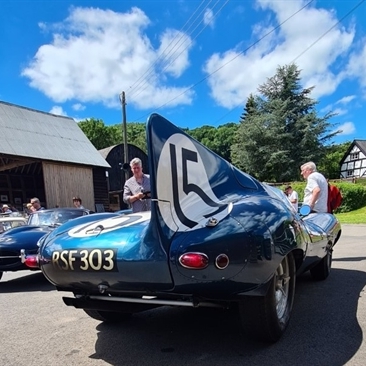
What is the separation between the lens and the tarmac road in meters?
Result: 2.71

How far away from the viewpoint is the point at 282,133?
1641 inches

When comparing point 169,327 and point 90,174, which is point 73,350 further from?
point 90,174

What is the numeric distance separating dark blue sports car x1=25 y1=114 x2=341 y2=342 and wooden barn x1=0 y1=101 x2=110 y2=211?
20.5m

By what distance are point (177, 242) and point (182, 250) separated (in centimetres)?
7

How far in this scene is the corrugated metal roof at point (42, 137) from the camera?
2248cm

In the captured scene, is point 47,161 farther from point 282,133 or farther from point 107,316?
point 282,133

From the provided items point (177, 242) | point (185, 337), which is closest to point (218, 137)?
point (185, 337)

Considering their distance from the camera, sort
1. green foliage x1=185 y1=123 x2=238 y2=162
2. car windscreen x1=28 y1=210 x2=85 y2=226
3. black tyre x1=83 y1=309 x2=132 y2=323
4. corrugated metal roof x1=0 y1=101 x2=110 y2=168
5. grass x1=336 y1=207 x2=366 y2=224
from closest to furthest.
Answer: black tyre x1=83 y1=309 x2=132 y2=323
car windscreen x1=28 y1=210 x2=85 y2=226
grass x1=336 y1=207 x2=366 y2=224
corrugated metal roof x1=0 y1=101 x2=110 y2=168
green foliage x1=185 y1=123 x2=238 y2=162

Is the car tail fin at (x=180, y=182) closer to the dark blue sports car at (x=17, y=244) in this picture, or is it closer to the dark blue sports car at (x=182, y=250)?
the dark blue sports car at (x=182, y=250)

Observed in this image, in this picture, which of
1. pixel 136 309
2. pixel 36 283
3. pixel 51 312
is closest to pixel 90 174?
pixel 36 283

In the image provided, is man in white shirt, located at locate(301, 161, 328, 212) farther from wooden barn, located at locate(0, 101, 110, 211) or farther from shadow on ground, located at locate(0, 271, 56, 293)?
wooden barn, located at locate(0, 101, 110, 211)

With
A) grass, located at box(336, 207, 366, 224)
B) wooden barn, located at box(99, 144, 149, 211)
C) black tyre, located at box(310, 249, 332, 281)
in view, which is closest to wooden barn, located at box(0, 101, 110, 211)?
wooden barn, located at box(99, 144, 149, 211)

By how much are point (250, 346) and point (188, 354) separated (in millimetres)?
495

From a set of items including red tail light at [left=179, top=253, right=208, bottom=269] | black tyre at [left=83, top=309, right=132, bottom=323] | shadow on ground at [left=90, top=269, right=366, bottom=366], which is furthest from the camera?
black tyre at [left=83, top=309, right=132, bottom=323]
